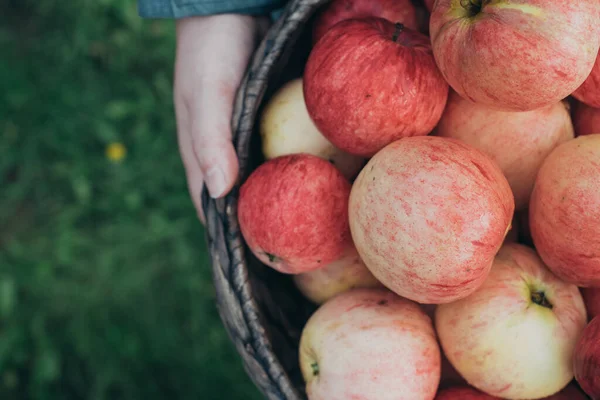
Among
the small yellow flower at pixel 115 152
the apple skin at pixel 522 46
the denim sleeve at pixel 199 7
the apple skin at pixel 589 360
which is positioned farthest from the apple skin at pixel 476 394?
the small yellow flower at pixel 115 152

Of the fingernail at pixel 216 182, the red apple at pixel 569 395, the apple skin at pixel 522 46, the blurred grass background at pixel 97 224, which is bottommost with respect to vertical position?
the blurred grass background at pixel 97 224

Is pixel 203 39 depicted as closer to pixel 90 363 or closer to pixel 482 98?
pixel 482 98

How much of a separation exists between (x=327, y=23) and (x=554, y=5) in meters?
0.50

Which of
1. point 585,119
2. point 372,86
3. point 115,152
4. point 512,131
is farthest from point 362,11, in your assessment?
point 115,152

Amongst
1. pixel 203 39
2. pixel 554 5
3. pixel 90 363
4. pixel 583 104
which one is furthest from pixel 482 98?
pixel 90 363

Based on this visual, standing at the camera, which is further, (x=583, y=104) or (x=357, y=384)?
(x=583, y=104)

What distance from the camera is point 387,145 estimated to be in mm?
1172

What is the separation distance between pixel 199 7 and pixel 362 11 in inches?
16.9

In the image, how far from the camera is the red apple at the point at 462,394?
1198 millimetres

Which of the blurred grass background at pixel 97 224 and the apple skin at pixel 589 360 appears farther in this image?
the blurred grass background at pixel 97 224

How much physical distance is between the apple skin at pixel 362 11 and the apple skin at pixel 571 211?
1.48 ft

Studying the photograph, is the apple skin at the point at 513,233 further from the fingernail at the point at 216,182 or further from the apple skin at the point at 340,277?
the fingernail at the point at 216,182

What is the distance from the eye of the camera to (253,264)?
1.40 metres

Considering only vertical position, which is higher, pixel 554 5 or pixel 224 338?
pixel 554 5
